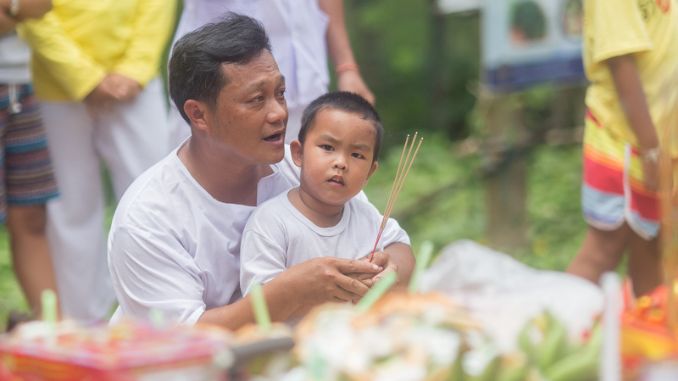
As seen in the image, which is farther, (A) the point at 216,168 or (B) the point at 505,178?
(B) the point at 505,178

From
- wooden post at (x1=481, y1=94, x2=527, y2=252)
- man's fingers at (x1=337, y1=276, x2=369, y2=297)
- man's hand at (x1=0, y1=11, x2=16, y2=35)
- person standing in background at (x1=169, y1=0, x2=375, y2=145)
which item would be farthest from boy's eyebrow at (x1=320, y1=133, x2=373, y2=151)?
wooden post at (x1=481, y1=94, x2=527, y2=252)

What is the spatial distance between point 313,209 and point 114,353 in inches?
54.4

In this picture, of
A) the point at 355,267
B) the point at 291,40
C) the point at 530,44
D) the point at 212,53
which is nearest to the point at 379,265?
the point at 355,267

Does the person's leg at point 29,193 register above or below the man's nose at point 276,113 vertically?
below

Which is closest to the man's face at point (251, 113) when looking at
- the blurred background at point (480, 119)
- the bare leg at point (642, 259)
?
the blurred background at point (480, 119)

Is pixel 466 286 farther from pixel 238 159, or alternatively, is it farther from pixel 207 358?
pixel 238 159

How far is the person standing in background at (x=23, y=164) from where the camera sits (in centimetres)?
366

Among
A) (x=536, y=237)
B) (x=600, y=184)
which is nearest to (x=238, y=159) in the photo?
(x=600, y=184)

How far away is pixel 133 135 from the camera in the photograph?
13.3ft

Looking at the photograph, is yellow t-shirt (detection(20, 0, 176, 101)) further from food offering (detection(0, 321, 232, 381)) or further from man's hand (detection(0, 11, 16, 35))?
food offering (detection(0, 321, 232, 381))

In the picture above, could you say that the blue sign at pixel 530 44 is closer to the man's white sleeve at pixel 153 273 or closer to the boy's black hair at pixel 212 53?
the boy's black hair at pixel 212 53

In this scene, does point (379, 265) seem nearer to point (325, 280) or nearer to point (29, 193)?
point (325, 280)

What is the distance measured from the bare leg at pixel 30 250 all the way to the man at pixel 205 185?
3.82ft

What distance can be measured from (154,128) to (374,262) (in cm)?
165
